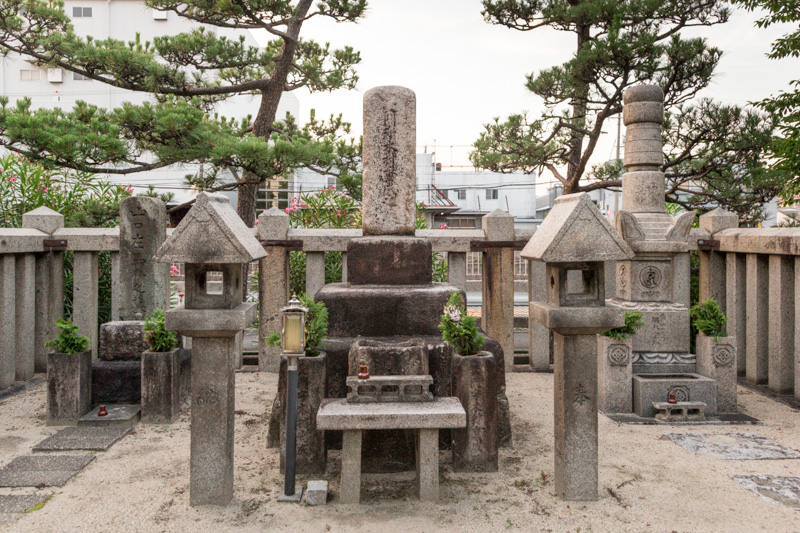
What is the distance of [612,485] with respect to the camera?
4191 mm

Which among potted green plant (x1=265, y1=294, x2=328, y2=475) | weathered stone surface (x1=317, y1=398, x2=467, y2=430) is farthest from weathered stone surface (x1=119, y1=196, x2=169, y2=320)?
weathered stone surface (x1=317, y1=398, x2=467, y2=430)

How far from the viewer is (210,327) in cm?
372

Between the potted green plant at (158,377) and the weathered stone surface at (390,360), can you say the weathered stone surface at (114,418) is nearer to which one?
the potted green plant at (158,377)

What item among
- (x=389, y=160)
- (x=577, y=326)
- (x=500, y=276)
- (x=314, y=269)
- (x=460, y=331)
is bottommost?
(x=460, y=331)

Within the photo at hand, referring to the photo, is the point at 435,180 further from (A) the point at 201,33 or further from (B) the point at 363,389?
(B) the point at 363,389

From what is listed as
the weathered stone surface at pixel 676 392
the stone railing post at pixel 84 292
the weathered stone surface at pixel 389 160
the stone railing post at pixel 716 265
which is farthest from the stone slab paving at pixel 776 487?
the stone railing post at pixel 84 292

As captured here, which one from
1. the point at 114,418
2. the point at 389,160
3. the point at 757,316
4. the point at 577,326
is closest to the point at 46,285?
the point at 114,418

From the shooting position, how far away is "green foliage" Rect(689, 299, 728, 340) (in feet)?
20.1

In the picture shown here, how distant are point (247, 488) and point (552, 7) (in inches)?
392

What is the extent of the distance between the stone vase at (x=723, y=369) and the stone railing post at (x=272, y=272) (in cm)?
531

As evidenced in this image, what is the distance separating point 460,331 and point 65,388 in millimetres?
4200

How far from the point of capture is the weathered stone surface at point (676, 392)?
5930mm

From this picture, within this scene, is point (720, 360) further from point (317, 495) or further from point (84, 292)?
point (84, 292)

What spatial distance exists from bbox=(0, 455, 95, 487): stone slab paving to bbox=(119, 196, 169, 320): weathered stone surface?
199 centimetres
